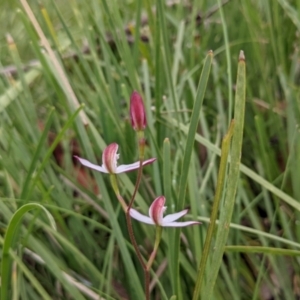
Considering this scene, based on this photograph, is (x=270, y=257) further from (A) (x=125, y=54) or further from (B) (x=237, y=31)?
(B) (x=237, y=31)

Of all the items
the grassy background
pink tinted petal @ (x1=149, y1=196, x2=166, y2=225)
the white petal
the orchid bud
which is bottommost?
the grassy background

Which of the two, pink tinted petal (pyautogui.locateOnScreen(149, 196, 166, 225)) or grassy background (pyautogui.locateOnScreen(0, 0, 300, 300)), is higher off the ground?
pink tinted petal (pyautogui.locateOnScreen(149, 196, 166, 225))

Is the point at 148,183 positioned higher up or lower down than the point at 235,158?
lower down

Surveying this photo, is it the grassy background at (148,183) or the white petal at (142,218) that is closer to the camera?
the white petal at (142,218)

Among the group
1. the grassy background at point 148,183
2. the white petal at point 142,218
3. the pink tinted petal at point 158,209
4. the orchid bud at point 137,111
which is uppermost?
the orchid bud at point 137,111

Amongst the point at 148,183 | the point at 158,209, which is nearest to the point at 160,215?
the point at 158,209

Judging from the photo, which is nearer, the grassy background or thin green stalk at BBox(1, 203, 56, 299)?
thin green stalk at BBox(1, 203, 56, 299)

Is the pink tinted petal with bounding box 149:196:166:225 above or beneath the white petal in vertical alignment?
above

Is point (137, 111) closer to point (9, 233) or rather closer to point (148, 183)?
point (9, 233)
